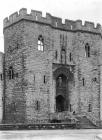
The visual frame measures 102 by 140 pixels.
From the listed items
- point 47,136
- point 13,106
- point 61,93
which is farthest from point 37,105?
point 47,136

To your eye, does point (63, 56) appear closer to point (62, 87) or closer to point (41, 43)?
point (41, 43)

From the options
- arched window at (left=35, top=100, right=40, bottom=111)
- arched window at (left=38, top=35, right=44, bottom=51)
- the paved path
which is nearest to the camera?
the paved path

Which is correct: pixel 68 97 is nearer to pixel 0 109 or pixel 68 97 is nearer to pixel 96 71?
pixel 96 71

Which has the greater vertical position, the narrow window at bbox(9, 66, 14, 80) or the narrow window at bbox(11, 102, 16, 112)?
the narrow window at bbox(9, 66, 14, 80)

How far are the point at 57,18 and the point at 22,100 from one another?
1022cm

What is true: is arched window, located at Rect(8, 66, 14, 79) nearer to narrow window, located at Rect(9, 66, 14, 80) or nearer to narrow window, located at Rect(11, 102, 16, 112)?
narrow window, located at Rect(9, 66, 14, 80)

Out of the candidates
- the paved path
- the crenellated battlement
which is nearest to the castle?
the crenellated battlement

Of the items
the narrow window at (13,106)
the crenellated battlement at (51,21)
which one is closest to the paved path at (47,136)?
the narrow window at (13,106)

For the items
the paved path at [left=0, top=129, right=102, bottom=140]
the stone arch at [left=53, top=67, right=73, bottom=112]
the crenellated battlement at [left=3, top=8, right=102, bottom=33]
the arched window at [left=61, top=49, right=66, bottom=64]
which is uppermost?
the crenellated battlement at [left=3, top=8, right=102, bottom=33]

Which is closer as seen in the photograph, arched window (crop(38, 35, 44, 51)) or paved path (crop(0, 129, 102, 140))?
paved path (crop(0, 129, 102, 140))

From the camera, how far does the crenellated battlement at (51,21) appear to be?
3794cm

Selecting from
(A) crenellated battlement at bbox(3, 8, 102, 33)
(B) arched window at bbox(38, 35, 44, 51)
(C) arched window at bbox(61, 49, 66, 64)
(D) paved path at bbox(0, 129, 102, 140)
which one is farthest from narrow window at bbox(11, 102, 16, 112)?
(D) paved path at bbox(0, 129, 102, 140)

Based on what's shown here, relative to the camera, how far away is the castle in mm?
37281

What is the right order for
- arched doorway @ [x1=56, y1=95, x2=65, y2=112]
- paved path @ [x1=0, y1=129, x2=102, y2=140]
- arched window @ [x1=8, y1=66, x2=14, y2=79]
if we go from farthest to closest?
arched doorway @ [x1=56, y1=95, x2=65, y2=112] → arched window @ [x1=8, y1=66, x2=14, y2=79] → paved path @ [x1=0, y1=129, x2=102, y2=140]
